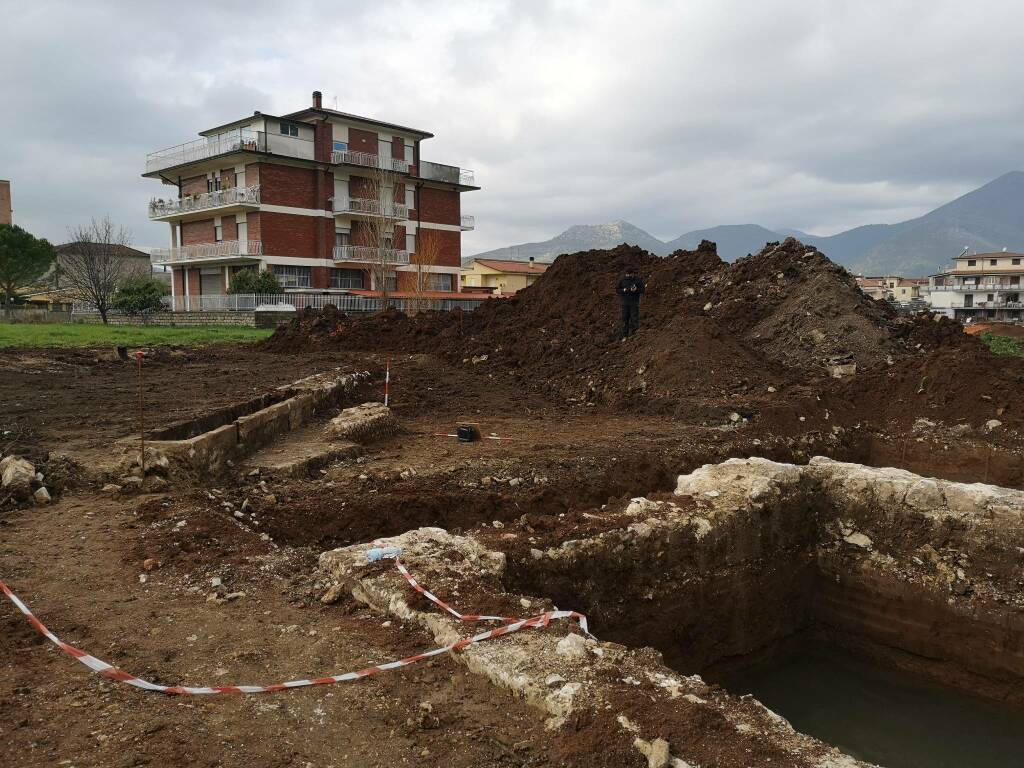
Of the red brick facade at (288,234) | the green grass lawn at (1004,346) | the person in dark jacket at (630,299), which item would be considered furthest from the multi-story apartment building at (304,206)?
the green grass lawn at (1004,346)

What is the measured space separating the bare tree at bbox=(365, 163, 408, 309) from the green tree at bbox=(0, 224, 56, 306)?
18808 mm

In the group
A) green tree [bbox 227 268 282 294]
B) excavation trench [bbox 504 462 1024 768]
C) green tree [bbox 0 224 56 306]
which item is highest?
green tree [bbox 0 224 56 306]

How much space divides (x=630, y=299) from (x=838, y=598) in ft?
30.8

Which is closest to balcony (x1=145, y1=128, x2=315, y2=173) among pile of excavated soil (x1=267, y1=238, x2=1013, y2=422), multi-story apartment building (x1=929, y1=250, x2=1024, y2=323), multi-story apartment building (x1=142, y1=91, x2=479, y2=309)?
multi-story apartment building (x1=142, y1=91, x2=479, y2=309)

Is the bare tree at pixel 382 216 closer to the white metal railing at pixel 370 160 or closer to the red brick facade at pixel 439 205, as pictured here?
the white metal railing at pixel 370 160

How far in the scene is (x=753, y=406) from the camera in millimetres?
11914

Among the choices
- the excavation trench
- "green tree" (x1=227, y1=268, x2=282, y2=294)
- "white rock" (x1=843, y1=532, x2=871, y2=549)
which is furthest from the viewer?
"green tree" (x1=227, y1=268, x2=282, y2=294)

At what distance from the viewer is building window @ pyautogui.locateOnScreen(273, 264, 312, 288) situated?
37672mm

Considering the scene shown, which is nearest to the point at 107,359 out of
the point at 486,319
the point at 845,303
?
the point at 486,319

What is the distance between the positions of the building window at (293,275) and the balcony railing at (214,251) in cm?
143

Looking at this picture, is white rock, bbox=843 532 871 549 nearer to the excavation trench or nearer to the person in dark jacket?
the excavation trench

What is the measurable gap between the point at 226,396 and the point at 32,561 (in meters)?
5.91

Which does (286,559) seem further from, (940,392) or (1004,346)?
(1004,346)

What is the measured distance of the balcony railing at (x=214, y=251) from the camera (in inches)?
1448
